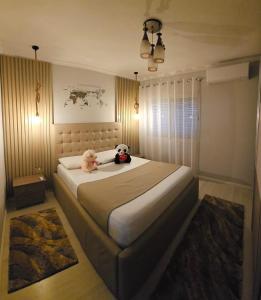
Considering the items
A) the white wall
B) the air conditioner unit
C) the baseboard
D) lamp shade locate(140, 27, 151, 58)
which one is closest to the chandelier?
lamp shade locate(140, 27, 151, 58)

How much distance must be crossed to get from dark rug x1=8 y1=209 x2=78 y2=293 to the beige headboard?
1.37m

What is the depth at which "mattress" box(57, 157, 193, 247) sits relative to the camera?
1.49 metres

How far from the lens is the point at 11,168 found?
3090 millimetres

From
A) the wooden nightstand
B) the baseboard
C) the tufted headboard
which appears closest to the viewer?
the wooden nightstand

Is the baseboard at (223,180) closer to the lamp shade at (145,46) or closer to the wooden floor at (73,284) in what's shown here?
the wooden floor at (73,284)

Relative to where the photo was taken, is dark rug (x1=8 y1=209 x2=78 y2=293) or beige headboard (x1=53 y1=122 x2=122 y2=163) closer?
dark rug (x1=8 y1=209 x2=78 y2=293)

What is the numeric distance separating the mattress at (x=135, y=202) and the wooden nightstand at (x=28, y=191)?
0.44 metres

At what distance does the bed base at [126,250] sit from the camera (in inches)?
54.2

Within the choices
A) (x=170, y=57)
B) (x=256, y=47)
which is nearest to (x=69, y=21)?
(x=170, y=57)

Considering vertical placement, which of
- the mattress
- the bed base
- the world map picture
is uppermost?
the world map picture

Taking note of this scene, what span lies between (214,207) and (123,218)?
1938 mm

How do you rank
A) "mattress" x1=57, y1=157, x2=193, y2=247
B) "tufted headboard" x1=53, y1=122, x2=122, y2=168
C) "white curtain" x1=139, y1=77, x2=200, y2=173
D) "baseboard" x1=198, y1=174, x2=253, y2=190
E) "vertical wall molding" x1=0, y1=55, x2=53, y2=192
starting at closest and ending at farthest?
"mattress" x1=57, y1=157, x2=193, y2=247
"vertical wall molding" x1=0, y1=55, x2=53, y2=192
"tufted headboard" x1=53, y1=122, x2=122, y2=168
"baseboard" x1=198, y1=174, x2=253, y2=190
"white curtain" x1=139, y1=77, x2=200, y2=173

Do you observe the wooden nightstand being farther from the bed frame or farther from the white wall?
the white wall

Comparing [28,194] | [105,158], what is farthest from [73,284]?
[105,158]
